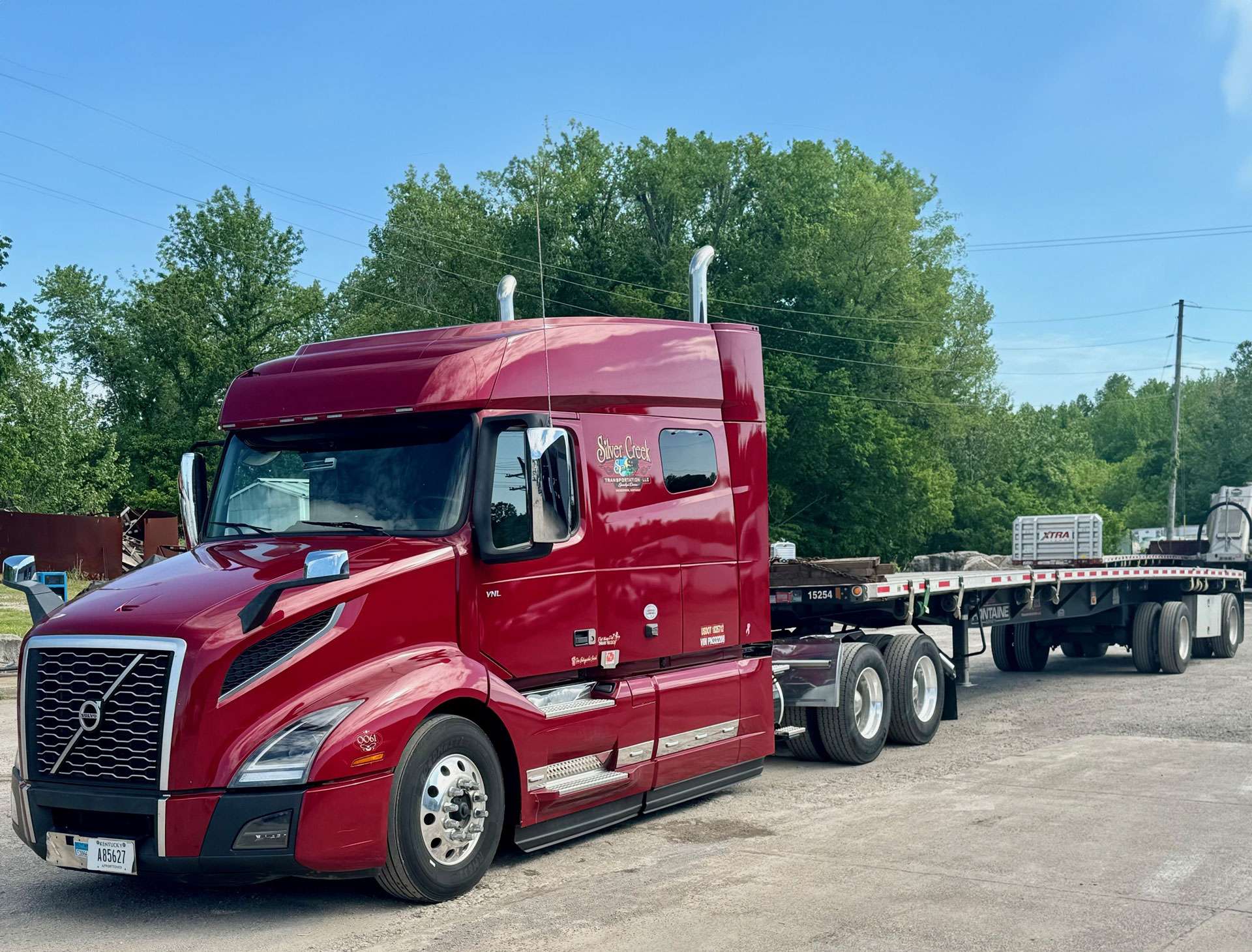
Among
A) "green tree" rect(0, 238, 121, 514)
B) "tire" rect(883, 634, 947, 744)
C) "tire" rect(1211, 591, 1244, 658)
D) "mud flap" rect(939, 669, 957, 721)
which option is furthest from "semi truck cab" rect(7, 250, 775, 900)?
"green tree" rect(0, 238, 121, 514)

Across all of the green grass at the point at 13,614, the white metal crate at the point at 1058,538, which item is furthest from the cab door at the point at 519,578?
the white metal crate at the point at 1058,538

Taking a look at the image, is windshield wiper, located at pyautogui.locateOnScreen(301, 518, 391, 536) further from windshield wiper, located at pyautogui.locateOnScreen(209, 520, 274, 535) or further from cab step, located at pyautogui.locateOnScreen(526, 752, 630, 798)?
cab step, located at pyautogui.locateOnScreen(526, 752, 630, 798)

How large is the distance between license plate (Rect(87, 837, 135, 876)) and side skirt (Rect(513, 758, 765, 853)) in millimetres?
2005

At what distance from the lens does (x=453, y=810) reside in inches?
254

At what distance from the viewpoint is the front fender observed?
19.2 feet

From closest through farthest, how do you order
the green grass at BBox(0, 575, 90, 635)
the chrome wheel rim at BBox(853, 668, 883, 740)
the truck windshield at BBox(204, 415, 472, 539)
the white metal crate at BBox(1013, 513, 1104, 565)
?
1. the truck windshield at BBox(204, 415, 472, 539)
2. the chrome wheel rim at BBox(853, 668, 883, 740)
3. the white metal crate at BBox(1013, 513, 1104, 565)
4. the green grass at BBox(0, 575, 90, 635)

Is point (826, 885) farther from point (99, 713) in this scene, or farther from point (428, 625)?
point (99, 713)

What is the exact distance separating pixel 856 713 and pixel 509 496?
193 inches

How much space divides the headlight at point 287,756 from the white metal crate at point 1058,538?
15002 millimetres

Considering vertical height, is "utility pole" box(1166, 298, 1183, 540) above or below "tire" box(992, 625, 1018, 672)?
above

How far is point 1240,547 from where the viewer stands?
32625mm

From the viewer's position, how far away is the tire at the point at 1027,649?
59.7ft

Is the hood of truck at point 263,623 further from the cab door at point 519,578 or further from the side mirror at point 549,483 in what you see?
the side mirror at point 549,483

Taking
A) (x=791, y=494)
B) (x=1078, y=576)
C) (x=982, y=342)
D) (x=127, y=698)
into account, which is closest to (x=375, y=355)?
(x=127, y=698)
